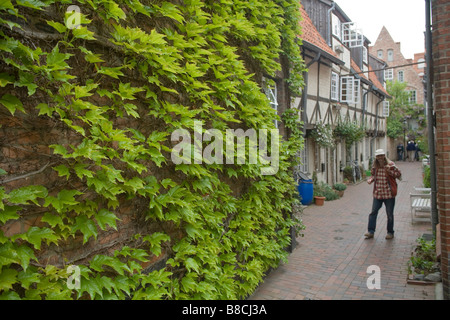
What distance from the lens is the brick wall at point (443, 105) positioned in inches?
157

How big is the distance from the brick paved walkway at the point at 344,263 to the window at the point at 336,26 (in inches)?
330

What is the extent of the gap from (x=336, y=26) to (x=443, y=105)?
12.1 metres

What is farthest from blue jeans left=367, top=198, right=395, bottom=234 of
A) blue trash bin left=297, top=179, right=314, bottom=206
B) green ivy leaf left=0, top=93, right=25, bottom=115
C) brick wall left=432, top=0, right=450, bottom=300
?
green ivy leaf left=0, top=93, right=25, bottom=115

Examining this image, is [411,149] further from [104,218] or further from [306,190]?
[104,218]

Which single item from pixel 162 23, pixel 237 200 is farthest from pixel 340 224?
pixel 162 23

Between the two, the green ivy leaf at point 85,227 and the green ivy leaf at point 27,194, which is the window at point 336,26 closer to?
the green ivy leaf at point 85,227

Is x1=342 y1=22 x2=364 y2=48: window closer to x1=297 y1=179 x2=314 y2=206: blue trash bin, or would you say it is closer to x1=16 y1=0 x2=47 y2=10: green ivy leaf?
x1=297 y1=179 x2=314 y2=206: blue trash bin

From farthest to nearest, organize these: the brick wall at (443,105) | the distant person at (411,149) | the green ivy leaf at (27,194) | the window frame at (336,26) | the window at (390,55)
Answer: the window at (390,55) → the distant person at (411,149) → the window frame at (336,26) → the brick wall at (443,105) → the green ivy leaf at (27,194)

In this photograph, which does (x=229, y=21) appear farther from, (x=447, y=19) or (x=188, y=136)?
(x=447, y=19)

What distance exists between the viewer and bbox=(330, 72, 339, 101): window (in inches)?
570

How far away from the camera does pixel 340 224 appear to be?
8688 mm

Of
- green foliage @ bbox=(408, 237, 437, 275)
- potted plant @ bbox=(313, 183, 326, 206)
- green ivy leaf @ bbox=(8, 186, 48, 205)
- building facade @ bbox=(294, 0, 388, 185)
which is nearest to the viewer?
green ivy leaf @ bbox=(8, 186, 48, 205)

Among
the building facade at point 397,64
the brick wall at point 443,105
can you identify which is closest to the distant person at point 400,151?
the building facade at point 397,64

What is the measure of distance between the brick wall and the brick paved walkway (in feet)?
2.76
